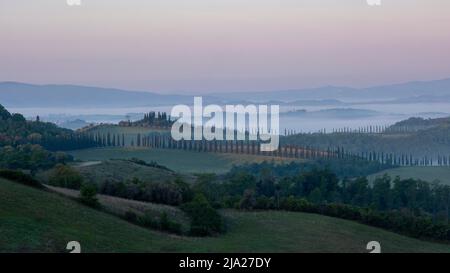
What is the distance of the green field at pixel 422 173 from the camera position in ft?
444

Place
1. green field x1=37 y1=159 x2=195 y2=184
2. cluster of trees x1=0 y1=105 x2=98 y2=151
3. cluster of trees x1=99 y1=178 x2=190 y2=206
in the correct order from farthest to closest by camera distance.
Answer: cluster of trees x1=0 y1=105 x2=98 y2=151 < green field x1=37 y1=159 x2=195 y2=184 < cluster of trees x1=99 y1=178 x2=190 y2=206

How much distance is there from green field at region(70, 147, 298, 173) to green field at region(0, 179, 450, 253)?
86721 mm

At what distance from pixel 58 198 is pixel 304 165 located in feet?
334

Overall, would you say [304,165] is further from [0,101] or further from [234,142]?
[0,101]

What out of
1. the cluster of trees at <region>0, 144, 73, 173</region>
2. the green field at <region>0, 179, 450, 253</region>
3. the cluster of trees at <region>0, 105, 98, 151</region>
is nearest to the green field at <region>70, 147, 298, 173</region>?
the cluster of trees at <region>0, 105, 98, 151</region>

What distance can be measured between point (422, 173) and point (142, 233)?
117 meters

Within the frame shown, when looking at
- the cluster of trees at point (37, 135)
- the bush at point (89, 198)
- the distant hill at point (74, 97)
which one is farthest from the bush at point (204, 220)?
the distant hill at point (74, 97)

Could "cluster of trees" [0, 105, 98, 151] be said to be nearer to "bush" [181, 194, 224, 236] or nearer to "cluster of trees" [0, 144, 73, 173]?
"cluster of trees" [0, 144, 73, 173]

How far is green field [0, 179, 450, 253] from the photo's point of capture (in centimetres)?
2816

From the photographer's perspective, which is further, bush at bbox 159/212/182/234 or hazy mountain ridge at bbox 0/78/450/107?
hazy mountain ridge at bbox 0/78/450/107

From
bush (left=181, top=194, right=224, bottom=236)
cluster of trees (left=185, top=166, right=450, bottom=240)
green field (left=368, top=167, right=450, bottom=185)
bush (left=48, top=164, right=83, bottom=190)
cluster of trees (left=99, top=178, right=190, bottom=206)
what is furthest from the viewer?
green field (left=368, top=167, right=450, bottom=185)

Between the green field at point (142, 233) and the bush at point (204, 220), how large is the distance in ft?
2.69

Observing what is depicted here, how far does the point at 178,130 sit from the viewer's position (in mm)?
157250
